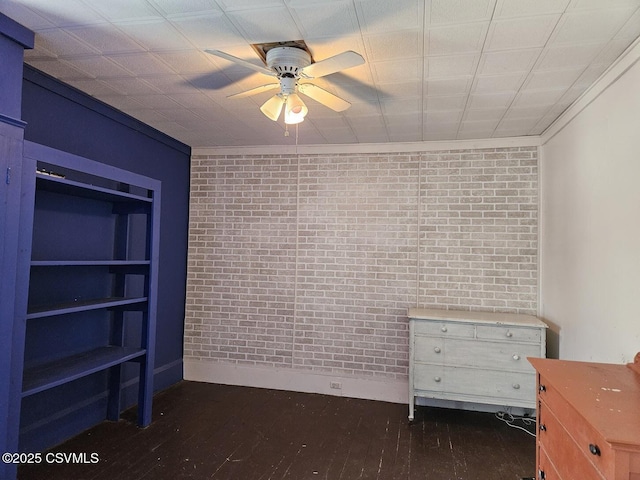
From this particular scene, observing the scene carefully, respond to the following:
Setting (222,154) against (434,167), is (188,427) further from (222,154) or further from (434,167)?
(434,167)

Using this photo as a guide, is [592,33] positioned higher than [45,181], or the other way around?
[592,33]

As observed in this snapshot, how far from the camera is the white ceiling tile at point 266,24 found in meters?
1.92

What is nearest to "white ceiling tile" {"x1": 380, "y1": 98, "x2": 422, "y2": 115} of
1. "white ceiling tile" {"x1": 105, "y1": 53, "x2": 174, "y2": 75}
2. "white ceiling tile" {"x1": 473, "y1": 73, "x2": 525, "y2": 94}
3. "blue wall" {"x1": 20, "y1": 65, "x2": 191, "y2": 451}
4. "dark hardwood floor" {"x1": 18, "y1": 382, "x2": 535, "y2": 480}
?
"white ceiling tile" {"x1": 473, "y1": 73, "x2": 525, "y2": 94}

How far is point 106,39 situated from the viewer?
2.23 m

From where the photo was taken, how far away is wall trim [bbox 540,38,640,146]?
84.5 inches

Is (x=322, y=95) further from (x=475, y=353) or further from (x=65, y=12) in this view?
(x=475, y=353)

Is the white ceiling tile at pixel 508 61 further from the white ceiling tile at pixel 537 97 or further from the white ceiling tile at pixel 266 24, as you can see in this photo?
the white ceiling tile at pixel 266 24

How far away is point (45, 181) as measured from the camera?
2.45m

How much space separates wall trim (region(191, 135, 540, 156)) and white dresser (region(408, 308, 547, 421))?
5.63 ft

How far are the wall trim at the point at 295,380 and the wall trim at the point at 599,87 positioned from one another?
2.80 m

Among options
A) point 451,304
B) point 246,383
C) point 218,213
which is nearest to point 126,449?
point 246,383

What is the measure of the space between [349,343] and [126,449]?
2.22 m

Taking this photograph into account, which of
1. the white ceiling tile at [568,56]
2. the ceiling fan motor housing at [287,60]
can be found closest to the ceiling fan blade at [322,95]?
the ceiling fan motor housing at [287,60]

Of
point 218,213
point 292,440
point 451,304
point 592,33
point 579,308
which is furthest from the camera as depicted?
point 218,213
